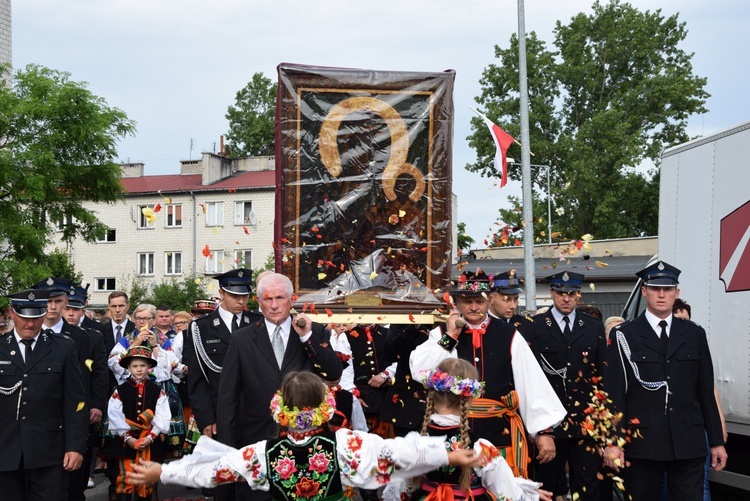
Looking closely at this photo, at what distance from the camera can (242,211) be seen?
5556 cm

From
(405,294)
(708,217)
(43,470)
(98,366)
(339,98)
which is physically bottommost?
(43,470)

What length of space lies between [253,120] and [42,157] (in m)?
36.7

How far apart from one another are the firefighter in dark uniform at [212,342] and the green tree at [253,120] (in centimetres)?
5311

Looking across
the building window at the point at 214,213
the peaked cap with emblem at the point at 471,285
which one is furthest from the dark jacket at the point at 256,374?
the building window at the point at 214,213

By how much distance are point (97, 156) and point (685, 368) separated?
22.5m

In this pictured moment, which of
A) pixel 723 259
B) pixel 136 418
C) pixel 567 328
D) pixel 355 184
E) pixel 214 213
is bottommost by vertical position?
pixel 136 418

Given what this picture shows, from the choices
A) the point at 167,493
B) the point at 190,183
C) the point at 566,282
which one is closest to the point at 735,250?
the point at 566,282

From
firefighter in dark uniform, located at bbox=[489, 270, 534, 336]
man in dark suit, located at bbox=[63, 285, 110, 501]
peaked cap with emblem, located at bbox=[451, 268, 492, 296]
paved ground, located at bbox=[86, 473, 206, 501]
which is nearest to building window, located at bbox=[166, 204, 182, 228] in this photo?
paved ground, located at bbox=[86, 473, 206, 501]

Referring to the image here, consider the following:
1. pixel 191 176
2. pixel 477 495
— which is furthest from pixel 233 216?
pixel 477 495

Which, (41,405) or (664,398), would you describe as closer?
(664,398)

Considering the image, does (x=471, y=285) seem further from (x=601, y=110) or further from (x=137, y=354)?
(x=601, y=110)

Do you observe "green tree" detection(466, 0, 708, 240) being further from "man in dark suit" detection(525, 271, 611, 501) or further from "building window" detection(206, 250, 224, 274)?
"man in dark suit" detection(525, 271, 611, 501)

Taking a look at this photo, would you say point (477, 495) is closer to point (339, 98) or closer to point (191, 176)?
point (339, 98)

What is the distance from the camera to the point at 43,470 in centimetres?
736
